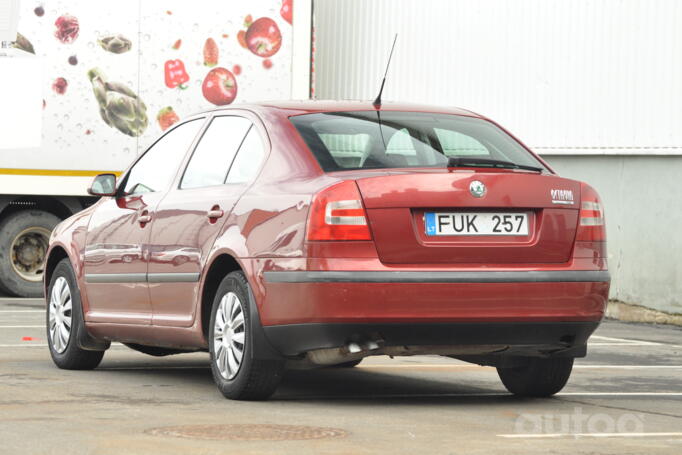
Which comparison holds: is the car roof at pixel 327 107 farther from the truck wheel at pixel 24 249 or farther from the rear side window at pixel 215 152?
the truck wheel at pixel 24 249

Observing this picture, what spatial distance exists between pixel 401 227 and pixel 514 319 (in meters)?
0.71

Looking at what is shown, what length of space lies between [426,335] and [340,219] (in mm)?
688

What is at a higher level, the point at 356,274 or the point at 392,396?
the point at 356,274

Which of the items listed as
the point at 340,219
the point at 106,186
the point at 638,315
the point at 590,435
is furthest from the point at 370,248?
the point at 638,315

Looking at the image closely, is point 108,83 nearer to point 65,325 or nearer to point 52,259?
point 52,259

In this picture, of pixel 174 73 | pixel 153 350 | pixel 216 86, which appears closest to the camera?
pixel 153 350

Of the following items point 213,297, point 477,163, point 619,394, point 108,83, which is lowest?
point 619,394

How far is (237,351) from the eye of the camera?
25.7ft

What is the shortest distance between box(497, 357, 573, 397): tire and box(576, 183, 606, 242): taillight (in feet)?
2.48

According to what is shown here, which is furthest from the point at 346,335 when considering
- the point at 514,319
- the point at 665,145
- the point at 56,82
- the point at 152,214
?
the point at 56,82

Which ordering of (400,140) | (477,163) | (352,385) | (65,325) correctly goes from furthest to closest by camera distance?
(65,325), (352,385), (400,140), (477,163)

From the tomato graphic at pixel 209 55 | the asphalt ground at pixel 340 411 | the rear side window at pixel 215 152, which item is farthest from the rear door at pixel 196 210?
the tomato graphic at pixel 209 55

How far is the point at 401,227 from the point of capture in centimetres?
737

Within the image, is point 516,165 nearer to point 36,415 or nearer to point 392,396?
point 392,396
